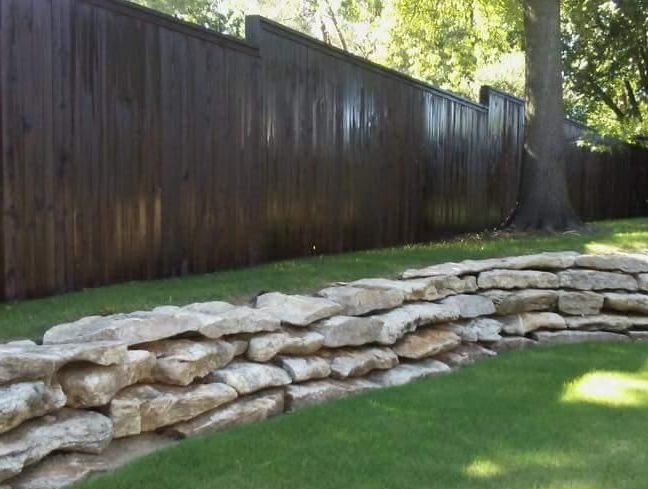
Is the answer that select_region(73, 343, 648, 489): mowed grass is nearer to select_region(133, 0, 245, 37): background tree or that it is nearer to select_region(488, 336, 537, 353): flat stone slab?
select_region(488, 336, 537, 353): flat stone slab

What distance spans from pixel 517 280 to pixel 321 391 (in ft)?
8.47

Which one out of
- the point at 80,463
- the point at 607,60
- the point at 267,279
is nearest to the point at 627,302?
the point at 267,279

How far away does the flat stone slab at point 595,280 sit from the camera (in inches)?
258

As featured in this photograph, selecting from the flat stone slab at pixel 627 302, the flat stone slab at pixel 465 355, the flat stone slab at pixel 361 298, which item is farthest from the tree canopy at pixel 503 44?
the flat stone slab at pixel 361 298

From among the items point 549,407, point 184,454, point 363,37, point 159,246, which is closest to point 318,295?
point 159,246

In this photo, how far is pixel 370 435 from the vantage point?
3.79 metres

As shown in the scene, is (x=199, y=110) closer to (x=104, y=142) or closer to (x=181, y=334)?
(x=104, y=142)

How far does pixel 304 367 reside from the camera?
4.38 metres

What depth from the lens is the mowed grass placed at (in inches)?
127

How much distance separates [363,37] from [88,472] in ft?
101

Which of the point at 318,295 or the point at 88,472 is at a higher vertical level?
the point at 318,295

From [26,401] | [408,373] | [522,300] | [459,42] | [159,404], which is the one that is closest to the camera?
[26,401]

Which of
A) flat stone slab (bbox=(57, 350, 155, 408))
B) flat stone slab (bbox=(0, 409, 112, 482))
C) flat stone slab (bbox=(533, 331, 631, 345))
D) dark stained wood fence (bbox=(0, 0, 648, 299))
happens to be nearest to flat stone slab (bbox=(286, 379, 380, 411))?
flat stone slab (bbox=(57, 350, 155, 408))

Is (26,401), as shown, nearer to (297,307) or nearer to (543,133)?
(297,307)
